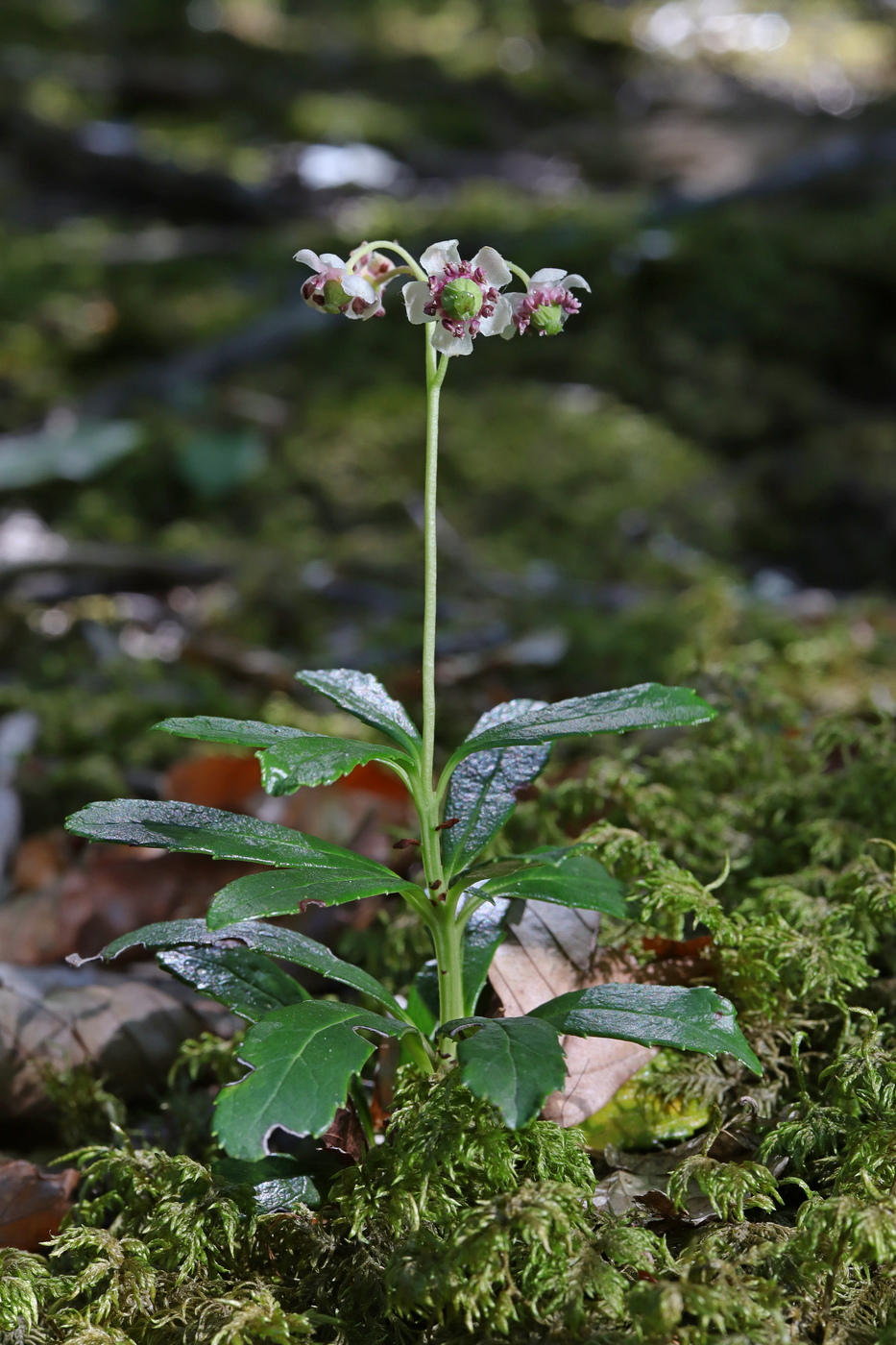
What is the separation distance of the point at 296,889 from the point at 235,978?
0.73ft

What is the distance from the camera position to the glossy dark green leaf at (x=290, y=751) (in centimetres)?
106

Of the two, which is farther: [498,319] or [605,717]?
[498,319]

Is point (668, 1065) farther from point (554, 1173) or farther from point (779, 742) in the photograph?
point (779, 742)

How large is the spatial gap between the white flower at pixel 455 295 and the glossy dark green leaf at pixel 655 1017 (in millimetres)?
778

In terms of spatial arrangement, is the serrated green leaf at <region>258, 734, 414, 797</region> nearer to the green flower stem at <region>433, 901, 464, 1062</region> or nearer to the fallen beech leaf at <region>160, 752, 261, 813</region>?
the green flower stem at <region>433, 901, 464, 1062</region>

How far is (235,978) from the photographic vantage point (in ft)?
4.12

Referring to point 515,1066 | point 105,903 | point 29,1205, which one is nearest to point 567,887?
point 515,1066

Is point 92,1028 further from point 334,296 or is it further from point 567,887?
point 334,296

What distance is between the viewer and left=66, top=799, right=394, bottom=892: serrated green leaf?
1149mm

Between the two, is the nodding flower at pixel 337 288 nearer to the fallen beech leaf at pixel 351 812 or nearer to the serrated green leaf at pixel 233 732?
the serrated green leaf at pixel 233 732

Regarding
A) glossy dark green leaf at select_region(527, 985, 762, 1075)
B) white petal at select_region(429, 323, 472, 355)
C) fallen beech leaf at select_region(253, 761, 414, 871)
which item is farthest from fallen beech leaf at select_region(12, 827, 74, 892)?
white petal at select_region(429, 323, 472, 355)

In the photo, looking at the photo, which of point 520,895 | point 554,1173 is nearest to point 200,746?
point 520,895

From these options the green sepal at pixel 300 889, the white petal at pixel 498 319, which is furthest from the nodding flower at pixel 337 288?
the green sepal at pixel 300 889

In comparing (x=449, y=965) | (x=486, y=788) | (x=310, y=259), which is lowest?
(x=449, y=965)
